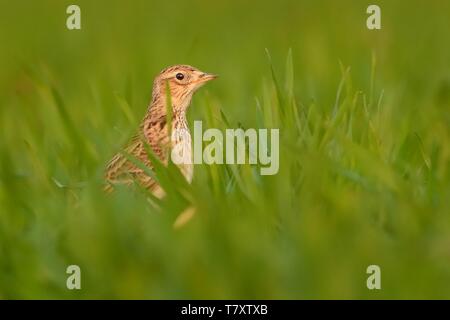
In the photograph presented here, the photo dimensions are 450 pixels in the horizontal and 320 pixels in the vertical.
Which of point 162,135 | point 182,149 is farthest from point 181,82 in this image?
point 182,149

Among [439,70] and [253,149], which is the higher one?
[439,70]

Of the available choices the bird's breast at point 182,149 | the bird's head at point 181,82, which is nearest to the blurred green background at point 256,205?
the bird's breast at point 182,149

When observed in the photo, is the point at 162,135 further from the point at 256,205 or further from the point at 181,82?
the point at 256,205

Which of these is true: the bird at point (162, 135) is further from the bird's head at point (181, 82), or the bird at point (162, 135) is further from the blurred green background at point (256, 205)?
the blurred green background at point (256, 205)

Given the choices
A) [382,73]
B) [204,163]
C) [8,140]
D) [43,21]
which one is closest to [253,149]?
[204,163]

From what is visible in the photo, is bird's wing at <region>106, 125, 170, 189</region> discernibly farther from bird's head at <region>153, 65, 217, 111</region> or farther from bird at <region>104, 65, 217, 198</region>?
bird's head at <region>153, 65, 217, 111</region>

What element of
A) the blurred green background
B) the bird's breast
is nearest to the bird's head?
the bird's breast
